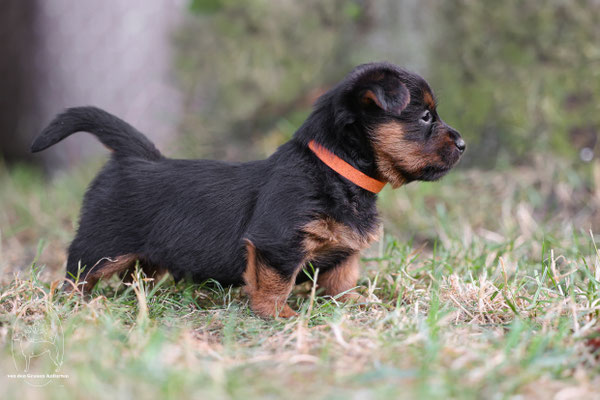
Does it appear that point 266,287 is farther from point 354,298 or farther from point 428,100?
point 428,100

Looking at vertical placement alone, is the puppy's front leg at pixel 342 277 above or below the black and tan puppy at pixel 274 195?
below

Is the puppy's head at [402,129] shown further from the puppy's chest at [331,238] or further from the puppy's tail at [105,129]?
the puppy's tail at [105,129]

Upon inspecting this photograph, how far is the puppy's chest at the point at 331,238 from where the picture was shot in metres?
3.04

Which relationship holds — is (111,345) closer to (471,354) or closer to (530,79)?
(471,354)

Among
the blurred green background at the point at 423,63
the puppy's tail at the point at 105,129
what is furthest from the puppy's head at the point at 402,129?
the blurred green background at the point at 423,63

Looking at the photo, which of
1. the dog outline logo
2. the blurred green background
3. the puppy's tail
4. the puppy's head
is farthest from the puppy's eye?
the blurred green background

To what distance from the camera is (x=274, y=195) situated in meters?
3.14

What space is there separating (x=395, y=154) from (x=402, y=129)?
0.49ft

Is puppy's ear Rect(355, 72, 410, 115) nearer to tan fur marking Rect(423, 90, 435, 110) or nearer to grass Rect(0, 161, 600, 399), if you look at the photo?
tan fur marking Rect(423, 90, 435, 110)

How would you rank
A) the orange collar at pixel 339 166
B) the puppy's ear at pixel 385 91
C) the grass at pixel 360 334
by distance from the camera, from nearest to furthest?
the grass at pixel 360 334 < the puppy's ear at pixel 385 91 < the orange collar at pixel 339 166

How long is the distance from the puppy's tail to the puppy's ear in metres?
1.54

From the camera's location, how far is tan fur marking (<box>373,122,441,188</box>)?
10.6 ft

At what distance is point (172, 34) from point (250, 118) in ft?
5.41

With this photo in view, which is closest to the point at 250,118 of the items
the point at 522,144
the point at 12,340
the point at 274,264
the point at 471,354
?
the point at 522,144
